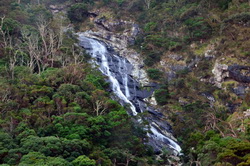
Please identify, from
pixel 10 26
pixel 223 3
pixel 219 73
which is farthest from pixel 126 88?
pixel 223 3

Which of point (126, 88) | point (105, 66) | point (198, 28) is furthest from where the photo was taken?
point (198, 28)

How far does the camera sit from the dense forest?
927 inches

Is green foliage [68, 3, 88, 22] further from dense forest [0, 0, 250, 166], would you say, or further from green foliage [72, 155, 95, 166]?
green foliage [72, 155, 95, 166]

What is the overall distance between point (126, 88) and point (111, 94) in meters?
4.55

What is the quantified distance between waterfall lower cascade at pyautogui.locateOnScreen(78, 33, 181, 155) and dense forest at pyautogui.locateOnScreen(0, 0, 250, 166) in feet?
4.65

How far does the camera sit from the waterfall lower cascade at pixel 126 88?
3328 cm

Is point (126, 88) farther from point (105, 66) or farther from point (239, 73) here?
point (239, 73)

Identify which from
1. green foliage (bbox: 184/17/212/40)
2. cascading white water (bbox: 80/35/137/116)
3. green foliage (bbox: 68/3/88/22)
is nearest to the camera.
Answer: cascading white water (bbox: 80/35/137/116)

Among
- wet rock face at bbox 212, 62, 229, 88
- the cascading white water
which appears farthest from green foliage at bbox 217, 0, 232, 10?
the cascading white water

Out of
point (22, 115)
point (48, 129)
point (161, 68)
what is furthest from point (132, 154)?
point (161, 68)

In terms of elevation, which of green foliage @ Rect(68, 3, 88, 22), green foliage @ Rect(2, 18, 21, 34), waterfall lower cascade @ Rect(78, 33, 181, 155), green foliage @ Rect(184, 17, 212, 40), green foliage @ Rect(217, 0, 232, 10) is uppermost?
green foliage @ Rect(217, 0, 232, 10)

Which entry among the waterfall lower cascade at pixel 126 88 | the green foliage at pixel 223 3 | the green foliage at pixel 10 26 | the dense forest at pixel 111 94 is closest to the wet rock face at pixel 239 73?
the dense forest at pixel 111 94

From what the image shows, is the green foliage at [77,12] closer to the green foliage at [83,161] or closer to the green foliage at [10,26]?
the green foliage at [10,26]

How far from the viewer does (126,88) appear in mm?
41594
